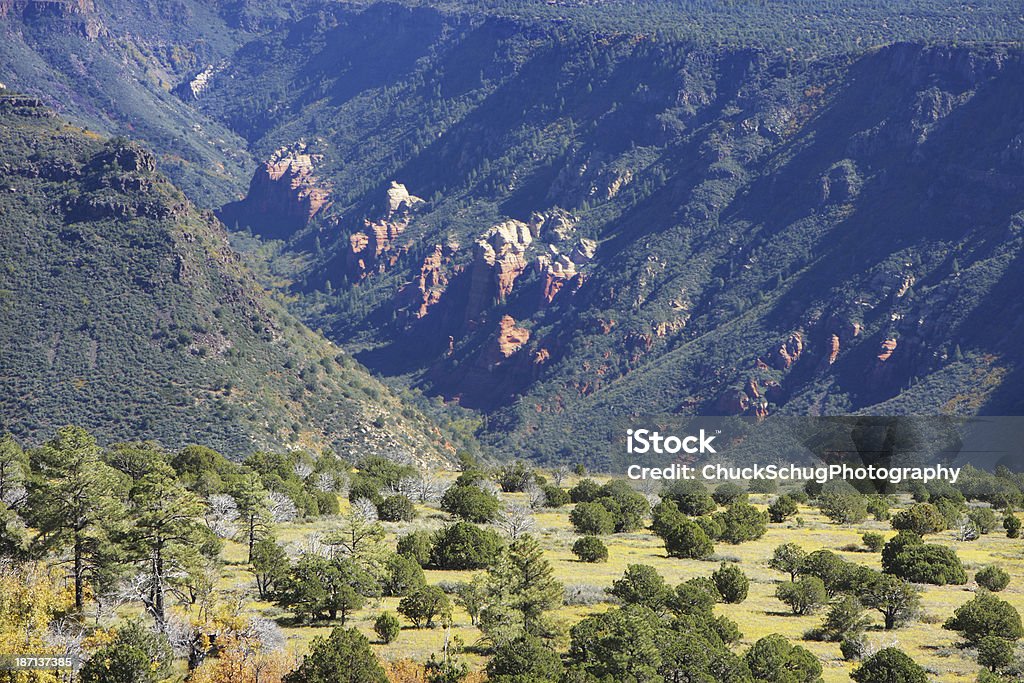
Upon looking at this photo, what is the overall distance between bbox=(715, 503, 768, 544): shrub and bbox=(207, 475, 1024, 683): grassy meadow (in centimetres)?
43

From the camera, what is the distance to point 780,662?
163 feet

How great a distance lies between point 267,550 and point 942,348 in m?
154

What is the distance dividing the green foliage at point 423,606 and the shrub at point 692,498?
95.8 feet

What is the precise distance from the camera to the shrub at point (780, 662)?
49.4 metres

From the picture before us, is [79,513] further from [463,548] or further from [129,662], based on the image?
[463,548]

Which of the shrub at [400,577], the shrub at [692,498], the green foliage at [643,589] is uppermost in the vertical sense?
the shrub at [692,498]

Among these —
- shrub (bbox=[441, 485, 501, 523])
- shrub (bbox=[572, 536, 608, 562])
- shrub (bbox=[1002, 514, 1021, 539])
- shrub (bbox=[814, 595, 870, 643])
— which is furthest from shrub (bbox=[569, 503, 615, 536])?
shrub (bbox=[1002, 514, 1021, 539])

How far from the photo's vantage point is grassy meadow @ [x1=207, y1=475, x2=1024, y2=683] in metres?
54.1

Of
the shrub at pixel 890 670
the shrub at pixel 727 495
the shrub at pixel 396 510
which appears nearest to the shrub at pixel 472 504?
the shrub at pixel 396 510

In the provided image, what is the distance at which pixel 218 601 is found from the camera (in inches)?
2144

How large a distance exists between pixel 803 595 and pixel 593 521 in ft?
58.4

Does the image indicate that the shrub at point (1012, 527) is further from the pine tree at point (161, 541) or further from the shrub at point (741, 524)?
the pine tree at point (161, 541)

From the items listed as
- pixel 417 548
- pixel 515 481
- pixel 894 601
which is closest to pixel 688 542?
pixel 417 548

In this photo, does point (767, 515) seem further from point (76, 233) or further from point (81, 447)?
point (76, 233)
